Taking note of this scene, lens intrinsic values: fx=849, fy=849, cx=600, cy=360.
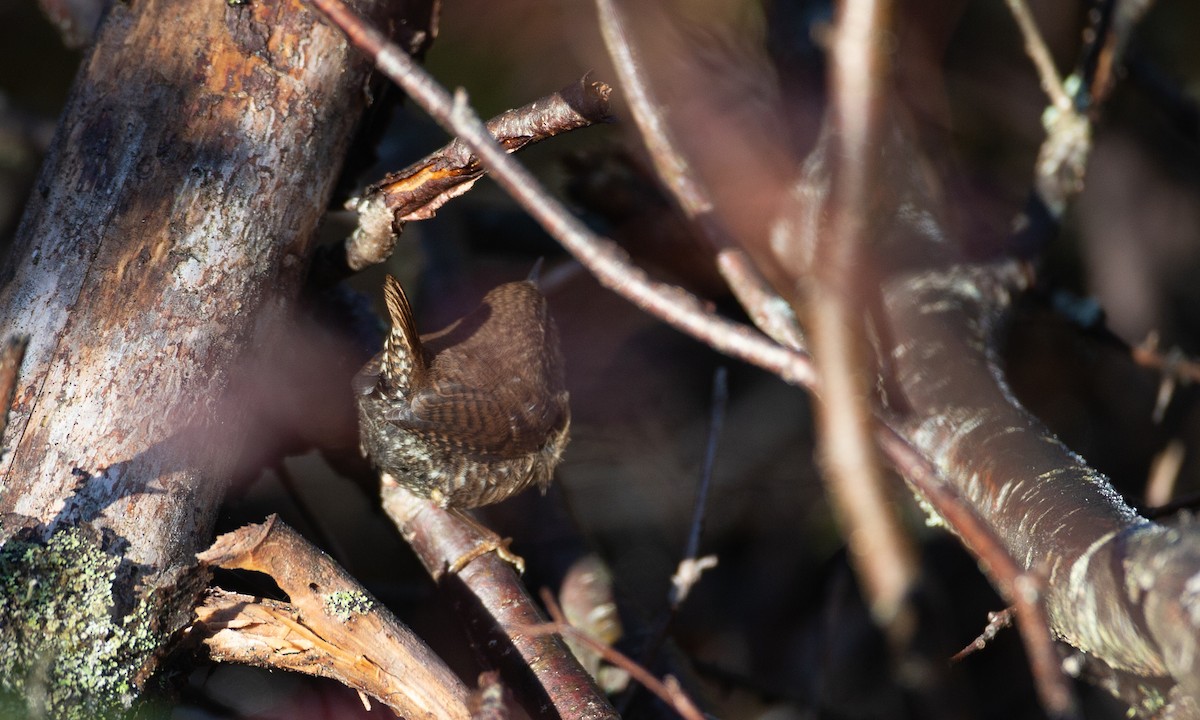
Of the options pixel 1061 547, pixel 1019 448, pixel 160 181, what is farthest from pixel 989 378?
pixel 160 181

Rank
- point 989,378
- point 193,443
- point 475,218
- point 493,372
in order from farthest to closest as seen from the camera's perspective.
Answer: point 475,218 < point 493,372 < point 989,378 < point 193,443

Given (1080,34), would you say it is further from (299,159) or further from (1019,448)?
(299,159)

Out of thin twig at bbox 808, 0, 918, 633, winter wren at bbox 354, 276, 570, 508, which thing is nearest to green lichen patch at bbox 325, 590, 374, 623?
winter wren at bbox 354, 276, 570, 508

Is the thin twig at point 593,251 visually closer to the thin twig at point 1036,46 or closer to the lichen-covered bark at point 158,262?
the lichen-covered bark at point 158,262

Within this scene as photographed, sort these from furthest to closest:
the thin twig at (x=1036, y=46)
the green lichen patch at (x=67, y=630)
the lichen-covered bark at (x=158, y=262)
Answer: the thin twig at (x=1036, y=46), the lichen-covered bark at (x=158, y=262), the green lichen patch at (x=67, y=630)

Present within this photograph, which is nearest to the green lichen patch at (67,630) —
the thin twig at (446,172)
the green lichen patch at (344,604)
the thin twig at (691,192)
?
the green lichen patch at (344,604)

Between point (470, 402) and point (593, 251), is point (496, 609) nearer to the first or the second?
point (470, 402)

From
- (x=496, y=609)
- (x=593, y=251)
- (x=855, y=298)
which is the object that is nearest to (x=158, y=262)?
(x=593, y=251)
